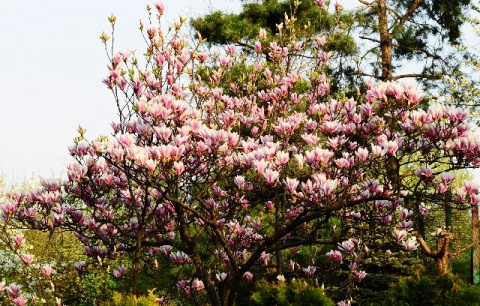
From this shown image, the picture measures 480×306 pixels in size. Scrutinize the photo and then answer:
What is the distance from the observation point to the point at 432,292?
4777 mm

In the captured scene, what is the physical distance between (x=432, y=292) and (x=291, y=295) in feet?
4.06

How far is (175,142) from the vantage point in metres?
4.40

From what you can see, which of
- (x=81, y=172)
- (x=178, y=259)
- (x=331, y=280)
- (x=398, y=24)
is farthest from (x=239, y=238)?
(x=398, y=24)

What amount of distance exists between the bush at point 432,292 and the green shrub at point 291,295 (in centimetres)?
70

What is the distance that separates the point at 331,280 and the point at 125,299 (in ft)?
28.5

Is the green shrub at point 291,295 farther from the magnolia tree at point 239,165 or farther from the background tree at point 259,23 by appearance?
the background tree at point 259,23

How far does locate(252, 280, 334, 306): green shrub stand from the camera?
4.54 metres

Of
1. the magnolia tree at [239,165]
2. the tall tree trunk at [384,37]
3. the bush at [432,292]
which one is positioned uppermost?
the tall tree trunk at [384,37]

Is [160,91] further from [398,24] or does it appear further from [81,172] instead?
[398,24]

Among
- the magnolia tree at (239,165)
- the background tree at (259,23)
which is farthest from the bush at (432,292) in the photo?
the background tree at (259,23)

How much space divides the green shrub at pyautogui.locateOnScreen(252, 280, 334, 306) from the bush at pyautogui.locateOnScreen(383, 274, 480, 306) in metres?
0.70

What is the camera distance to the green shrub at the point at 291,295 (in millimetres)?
4543

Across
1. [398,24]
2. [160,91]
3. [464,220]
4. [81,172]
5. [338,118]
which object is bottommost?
[81,172]

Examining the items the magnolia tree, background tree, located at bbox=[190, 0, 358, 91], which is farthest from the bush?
background tree, located at bbox=[190, 0, 358, 91]
